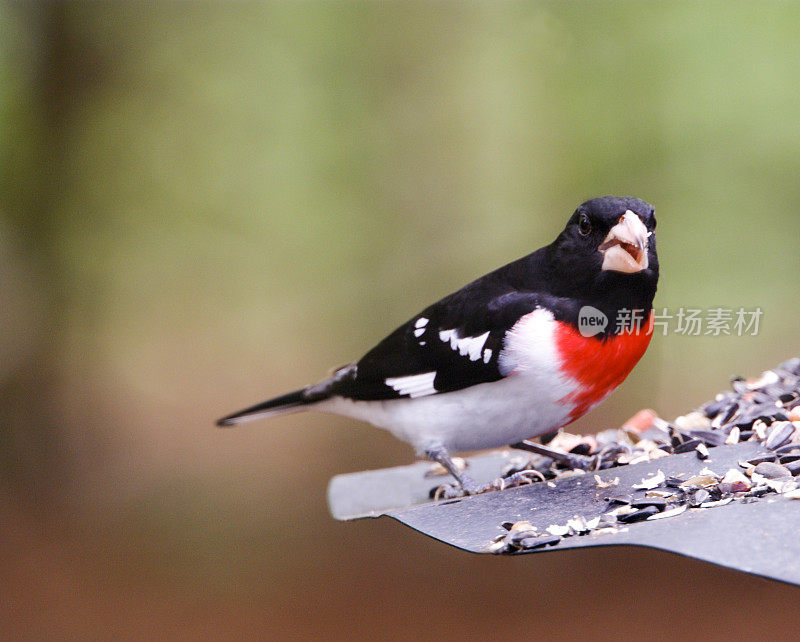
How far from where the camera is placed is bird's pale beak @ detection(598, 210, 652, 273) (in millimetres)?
2602

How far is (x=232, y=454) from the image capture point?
739cm

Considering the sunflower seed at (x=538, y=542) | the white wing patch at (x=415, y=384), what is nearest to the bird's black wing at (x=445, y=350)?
the white wing patch at (x=415, y=384)

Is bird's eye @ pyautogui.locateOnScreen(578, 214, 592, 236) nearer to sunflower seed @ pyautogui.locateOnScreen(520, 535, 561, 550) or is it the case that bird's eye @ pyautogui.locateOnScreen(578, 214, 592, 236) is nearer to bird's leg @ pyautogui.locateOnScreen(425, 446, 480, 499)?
bird's leg @ pyautogui.locateOnScreen(425, 446, 480, 499)

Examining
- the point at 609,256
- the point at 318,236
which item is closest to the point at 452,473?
the point at 609,256

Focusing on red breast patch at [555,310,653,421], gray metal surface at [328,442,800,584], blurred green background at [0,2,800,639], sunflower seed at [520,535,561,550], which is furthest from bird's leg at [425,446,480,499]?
blurred green background at [0,2,800,639]

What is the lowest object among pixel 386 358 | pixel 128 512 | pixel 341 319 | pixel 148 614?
pixel 148 614

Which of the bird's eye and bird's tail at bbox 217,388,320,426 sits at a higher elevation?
the bird's eye

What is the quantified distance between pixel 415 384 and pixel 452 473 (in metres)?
0.34

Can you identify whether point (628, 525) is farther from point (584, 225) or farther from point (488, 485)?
point (584, 225)

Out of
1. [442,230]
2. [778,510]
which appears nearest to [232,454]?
[442,230]

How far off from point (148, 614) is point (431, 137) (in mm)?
4379

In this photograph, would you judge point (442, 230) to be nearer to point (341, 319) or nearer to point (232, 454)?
point (341, 319)

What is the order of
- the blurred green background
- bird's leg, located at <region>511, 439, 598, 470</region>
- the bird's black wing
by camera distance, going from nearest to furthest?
the bird's black wing < bird's leg, located at <region>511, 439, 598, 470</region> < the blurred green background

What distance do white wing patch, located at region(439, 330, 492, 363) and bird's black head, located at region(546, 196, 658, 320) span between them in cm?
31
